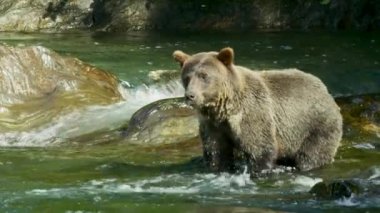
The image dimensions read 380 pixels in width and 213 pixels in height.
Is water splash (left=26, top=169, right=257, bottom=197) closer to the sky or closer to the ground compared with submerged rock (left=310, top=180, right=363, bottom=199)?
closer to the ground

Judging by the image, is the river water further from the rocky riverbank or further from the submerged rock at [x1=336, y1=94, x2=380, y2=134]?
the rocky riverbank

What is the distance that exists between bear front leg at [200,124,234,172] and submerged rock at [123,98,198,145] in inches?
122

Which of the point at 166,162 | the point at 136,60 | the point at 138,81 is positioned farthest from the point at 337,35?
the point at 166,162

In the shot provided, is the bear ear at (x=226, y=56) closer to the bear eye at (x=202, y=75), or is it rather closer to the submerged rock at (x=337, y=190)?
the bear eye at (x=202, y=75)

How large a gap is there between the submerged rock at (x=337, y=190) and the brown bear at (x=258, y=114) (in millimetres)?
1333

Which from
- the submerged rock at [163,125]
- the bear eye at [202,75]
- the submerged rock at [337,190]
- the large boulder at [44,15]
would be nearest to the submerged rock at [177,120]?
the submerged rock at [163,125]

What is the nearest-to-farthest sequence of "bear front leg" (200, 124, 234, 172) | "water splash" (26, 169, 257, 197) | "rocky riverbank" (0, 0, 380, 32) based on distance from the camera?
"water splash" (26, 169, 257, 197) < "bear front leg" (200, 124, 234, 172) < "rocky riverbank" (0, 0, 380, 32)

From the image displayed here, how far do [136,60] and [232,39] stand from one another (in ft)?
18.9

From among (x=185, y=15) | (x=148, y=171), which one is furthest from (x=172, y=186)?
(x=185, y=15)

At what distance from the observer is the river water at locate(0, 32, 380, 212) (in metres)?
9.26

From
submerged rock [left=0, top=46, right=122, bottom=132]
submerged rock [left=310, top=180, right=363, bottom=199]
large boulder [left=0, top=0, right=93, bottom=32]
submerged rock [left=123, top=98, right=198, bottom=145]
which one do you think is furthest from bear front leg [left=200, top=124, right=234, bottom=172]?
large boulder [left=0, top=0, right=93, bottom=32]

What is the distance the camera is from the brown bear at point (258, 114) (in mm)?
10164

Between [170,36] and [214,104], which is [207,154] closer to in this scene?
[214,104]

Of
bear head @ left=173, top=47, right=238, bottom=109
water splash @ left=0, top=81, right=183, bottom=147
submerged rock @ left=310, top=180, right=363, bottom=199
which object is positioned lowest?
water splash @ left=0, top=81, right=183, bottom=147
